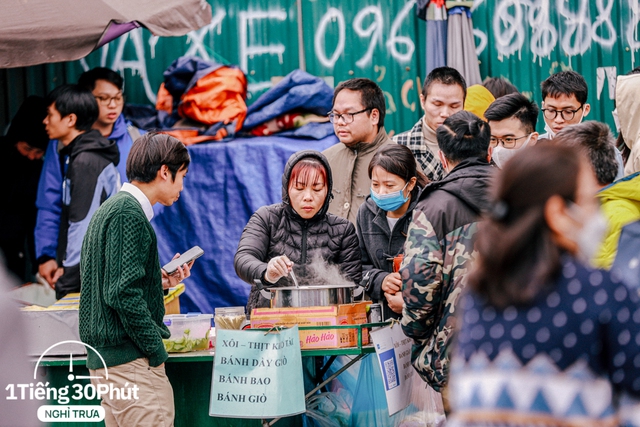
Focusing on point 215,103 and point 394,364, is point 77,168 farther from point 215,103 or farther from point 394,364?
point 394,364

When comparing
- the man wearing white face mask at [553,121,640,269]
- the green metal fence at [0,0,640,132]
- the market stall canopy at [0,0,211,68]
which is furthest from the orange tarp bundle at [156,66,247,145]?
the man wearing white face mask at [553,121,640,269]

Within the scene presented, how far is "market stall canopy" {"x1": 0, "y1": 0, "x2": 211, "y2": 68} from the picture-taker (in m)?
5.93

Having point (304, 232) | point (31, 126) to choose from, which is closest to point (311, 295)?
point (304, 232)

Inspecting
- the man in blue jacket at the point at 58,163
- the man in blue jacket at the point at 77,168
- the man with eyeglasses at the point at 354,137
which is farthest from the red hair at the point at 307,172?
the man in blue jacket at the point at 58,163

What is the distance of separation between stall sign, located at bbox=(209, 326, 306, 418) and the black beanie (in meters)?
3.61

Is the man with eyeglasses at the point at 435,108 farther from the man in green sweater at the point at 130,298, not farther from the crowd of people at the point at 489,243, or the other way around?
the man in green sweater at the point at 130,298

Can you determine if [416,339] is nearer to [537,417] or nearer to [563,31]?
[537,417]

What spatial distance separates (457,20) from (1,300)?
5954 mm

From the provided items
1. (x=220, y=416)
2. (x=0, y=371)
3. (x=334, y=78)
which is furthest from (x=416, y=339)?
(x=334, y=78)

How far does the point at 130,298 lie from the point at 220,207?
294 cm

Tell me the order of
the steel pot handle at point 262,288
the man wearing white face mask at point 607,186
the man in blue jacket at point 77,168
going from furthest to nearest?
the man in blue jacket at point 77,168, the steel pot handle at point 262,288, the man wearing white face mask at point 607,186

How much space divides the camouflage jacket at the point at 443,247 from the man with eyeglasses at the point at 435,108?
193 centimetres

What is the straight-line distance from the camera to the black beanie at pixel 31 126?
7.21 m

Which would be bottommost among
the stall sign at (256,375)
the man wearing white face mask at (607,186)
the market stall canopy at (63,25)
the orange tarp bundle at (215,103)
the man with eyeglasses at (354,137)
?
the stall sign at (256,375)
